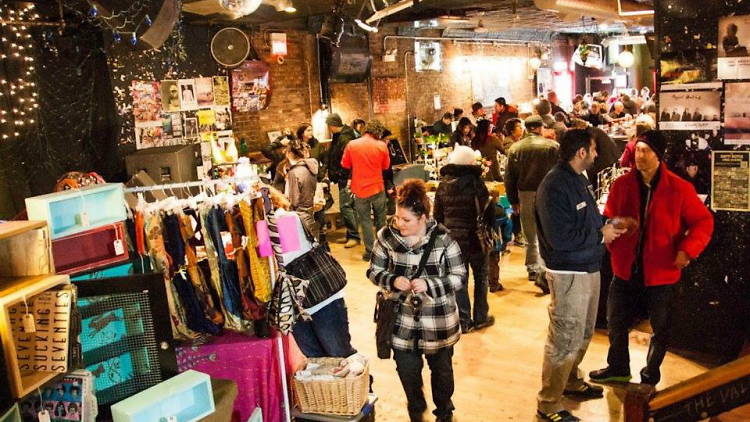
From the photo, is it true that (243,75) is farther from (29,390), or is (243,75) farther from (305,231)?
(29,390)

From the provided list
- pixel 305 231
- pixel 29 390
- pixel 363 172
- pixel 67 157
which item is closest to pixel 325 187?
pixel 363 172

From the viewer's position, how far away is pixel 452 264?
3543 millimetres

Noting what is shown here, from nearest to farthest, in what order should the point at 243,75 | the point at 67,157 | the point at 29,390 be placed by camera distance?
1. the point at 29,390
2. the point at 67,157
3. the point at 243,75

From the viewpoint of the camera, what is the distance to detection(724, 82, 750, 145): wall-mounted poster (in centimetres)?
415

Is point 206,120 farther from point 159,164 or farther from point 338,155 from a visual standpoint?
point 159,164

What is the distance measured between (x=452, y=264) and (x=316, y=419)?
107 cm

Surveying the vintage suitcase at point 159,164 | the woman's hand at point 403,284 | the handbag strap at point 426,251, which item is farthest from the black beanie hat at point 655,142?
the vintage suitcase at point 159,164

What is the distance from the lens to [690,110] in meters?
4.40

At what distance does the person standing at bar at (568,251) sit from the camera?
141 inches

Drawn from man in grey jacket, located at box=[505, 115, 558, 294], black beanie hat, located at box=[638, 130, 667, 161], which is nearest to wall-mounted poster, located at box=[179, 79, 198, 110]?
man in grey jacket, located at box=[505, 115, 558, 294]

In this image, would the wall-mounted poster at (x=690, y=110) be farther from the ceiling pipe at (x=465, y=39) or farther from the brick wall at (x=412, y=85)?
the ceiling pipe at (x=465, y=39)

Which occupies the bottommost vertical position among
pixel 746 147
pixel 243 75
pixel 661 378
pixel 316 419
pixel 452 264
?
pixel 661 378

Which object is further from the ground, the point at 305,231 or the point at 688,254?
the point at 305,231

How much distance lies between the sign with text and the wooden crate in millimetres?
30
